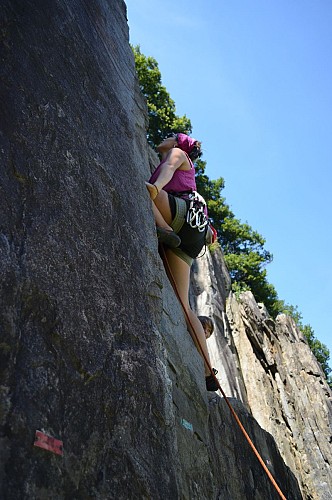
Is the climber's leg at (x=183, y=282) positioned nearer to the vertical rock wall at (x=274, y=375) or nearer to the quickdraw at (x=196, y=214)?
the quickdraw at (x=196, y=214)

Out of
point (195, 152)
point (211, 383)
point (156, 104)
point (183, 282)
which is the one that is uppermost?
point (156, 104)

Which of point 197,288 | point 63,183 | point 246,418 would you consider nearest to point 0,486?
point 63,183

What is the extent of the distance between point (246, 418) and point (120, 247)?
329 centimetres

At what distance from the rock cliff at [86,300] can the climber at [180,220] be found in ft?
0.79

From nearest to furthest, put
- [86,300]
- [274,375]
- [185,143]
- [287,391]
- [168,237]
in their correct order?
[86,300] < [168,237] < [185,143] < [287,391] < [274,375]

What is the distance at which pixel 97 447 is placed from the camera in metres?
2.08

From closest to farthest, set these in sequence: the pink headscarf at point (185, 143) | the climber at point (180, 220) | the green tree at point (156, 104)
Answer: the climber at point (180, 220) → the pink headscarf at point (185, 143) → the green tree at point (156, 104)

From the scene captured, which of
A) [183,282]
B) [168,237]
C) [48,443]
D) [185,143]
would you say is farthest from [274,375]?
[48,443]

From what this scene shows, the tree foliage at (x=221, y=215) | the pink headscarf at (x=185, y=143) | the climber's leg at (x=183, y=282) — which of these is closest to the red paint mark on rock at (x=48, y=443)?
the climber's leg at (x=183, y=282)

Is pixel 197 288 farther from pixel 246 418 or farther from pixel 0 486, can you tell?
pixel 0 486

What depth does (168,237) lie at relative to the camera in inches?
172

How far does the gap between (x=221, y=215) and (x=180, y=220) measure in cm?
1806

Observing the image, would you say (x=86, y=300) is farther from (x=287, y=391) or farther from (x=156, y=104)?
(x=156, y=104)

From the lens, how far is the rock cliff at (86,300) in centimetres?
195
